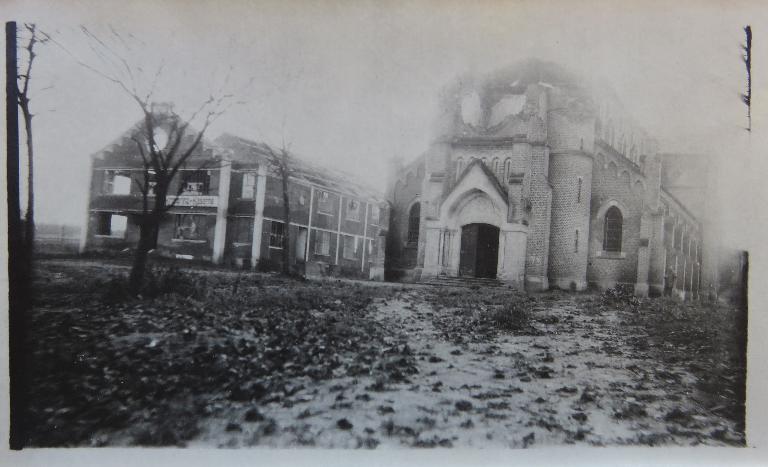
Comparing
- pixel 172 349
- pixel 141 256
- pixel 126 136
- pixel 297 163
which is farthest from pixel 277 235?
pixel 126 136

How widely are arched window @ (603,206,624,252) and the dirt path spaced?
2.03 feet

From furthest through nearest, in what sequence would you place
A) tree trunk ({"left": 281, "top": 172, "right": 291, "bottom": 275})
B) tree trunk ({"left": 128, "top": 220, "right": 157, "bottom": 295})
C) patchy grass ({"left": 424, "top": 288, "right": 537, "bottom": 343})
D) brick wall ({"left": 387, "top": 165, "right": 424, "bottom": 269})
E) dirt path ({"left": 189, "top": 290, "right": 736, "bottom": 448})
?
1. brick wall ({"left": 387, "top": 165, "right": 424, "bottom": 269})
2. tree trunk ({"left": 281, "top": 172, "right": 291, "bottom": 275})
3. patchy grass ({"left": 424, "top": 288, "right": 537, "bottom": 343})
4. tree trunk ({"left": 128, "top": 220, "right": 157, "bottom": 295})
5. dirt path ({"left": 189, "top": 290, "right": 736, "bottom": 448})

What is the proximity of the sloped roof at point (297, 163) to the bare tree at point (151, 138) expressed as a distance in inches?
6.8

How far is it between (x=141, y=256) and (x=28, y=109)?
56.6 inches

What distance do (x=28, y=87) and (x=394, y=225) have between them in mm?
3052

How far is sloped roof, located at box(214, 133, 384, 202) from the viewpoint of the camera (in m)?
3.83

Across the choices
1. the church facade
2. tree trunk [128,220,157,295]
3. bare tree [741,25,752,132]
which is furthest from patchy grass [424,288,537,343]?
bare tree [741,25,752,132]

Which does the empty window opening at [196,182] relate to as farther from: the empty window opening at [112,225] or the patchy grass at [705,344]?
the patchy grass at [705,344]

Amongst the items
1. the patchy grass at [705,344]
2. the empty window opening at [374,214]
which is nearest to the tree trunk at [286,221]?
the empty window opening at [374,214]

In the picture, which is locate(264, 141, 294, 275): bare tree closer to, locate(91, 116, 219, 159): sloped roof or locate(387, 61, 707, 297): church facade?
locate(91, 116, 219, 159): sloped roof

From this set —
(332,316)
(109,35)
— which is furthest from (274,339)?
(109,35)

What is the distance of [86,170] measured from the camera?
3727 mm

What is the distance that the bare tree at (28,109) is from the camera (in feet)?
12.1

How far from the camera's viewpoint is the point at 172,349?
349 cm
